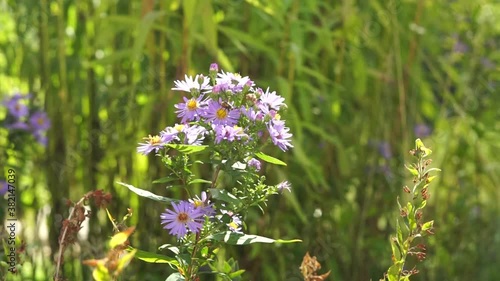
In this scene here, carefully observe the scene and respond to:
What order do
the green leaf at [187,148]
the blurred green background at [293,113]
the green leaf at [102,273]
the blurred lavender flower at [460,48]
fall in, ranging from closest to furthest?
the green leaf at [102,273] < the green leaf at [187,148] < the blurred green background at [293,113] < the blurred lavender flower at [460,48]

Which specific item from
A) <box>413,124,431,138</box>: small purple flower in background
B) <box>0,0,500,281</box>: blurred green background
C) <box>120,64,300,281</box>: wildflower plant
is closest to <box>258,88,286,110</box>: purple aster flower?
<box>120,64,300,281</box>: wildflower plant

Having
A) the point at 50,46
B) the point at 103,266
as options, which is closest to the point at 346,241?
the point at 50,46

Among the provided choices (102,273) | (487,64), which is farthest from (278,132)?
(487,64)

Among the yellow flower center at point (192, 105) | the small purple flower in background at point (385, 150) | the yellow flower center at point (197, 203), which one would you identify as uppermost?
the yellow flower center at point (192, 105)

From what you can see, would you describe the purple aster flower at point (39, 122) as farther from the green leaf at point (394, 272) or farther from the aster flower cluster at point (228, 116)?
the green leaf at point (394, 272)

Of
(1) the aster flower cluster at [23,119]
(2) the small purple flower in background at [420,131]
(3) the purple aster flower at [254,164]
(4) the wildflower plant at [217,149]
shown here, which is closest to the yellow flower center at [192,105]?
(4) the wildflower plant at [217,149]

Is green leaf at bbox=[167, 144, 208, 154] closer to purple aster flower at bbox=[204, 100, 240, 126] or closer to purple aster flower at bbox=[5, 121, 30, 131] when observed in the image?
purple aster flower at bbox=[204, 100, 240, 126]

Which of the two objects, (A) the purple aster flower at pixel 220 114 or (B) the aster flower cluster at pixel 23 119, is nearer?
(A) the purple aster flower at pixel 220 114
